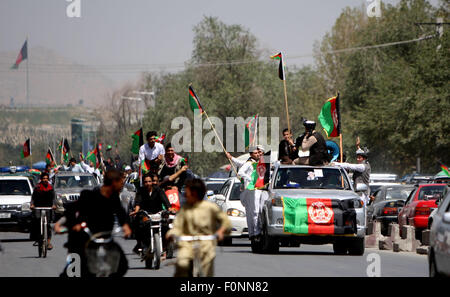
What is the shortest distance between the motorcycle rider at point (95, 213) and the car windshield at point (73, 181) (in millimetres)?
26412

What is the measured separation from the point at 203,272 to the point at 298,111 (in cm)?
7105

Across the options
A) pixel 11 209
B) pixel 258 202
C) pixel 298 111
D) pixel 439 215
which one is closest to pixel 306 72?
pixel 298 111

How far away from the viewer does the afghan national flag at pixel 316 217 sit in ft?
63.8

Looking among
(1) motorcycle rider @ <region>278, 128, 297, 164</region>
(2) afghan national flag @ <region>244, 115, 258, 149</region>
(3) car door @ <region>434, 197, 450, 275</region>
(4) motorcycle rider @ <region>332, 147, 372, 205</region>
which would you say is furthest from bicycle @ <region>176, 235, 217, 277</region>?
(2) afghan national flag @ <region>244, 115, 258, 149</region>

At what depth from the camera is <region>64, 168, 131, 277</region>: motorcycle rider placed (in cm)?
1075

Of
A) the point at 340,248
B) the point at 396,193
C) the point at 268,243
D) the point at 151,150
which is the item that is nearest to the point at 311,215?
the point at 268,243

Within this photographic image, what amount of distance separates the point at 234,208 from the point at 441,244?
1254 cm

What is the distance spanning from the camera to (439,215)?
13133 millimetres

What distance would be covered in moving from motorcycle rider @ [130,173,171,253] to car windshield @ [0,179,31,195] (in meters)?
13.9

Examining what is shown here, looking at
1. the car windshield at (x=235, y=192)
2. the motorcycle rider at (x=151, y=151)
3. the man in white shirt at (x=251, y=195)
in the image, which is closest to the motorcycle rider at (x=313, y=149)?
the man in white shirt at (x=251, y=195)

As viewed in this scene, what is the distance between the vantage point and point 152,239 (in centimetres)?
1719

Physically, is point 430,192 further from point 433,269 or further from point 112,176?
point 112,176

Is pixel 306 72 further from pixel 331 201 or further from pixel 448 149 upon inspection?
pixel 331 201

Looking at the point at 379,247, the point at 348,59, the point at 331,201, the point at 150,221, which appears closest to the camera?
the point at 150,221
